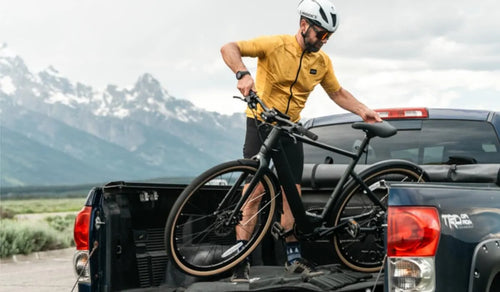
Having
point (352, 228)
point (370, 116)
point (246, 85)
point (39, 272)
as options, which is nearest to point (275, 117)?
point (246, 85)

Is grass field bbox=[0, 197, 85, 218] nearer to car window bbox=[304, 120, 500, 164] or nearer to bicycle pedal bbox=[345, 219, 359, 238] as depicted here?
car window bbox=[304, 120, 500, 164]

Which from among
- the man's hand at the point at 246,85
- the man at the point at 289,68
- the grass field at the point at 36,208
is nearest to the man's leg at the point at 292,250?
the man at the point at 289,68

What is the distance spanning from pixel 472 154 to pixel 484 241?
6.68 ft

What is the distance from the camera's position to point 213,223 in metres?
4.77

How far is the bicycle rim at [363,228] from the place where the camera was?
188 inches

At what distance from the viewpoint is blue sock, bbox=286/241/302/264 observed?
4777 mm

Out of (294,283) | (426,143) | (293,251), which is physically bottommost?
(294,283)

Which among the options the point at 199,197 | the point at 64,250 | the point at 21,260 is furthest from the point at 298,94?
the point at 64,250

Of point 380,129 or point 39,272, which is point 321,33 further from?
point 39,272

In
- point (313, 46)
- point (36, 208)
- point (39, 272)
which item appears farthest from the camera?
point (36, 208)

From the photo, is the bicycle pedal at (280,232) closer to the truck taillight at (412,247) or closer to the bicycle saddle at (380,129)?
the bicycle saddle at (380,129)

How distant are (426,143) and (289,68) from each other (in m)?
1.27

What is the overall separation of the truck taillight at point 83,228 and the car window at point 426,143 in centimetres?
197

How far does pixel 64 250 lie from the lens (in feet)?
67.5
